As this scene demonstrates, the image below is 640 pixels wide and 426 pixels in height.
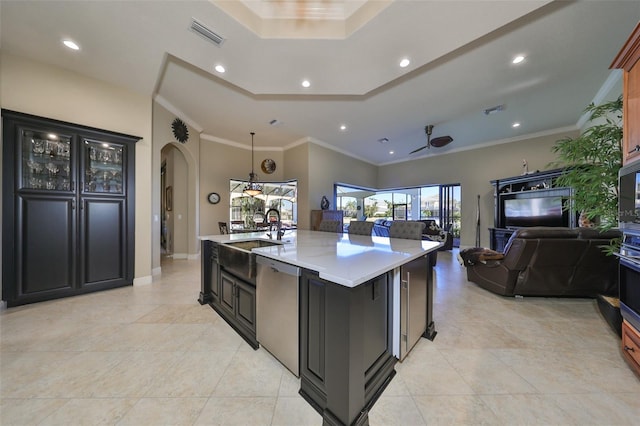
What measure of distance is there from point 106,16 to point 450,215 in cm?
861

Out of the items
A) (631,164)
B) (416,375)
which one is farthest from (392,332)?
(631,164)

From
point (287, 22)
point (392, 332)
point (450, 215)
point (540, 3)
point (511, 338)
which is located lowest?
point (511, 338)

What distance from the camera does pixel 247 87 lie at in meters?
3.25

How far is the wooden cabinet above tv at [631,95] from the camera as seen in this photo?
1.49 meters

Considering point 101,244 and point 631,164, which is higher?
point 631,164

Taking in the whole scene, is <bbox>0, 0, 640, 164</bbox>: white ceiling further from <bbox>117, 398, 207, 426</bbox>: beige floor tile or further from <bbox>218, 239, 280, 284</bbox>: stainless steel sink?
<bbox>117, 398, 207, 426</bbox>: beige floor tile

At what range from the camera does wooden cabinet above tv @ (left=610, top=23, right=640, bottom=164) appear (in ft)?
4.90

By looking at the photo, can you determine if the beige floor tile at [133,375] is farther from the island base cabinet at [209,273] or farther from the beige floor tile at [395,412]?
the beige floor tile at [395,412]

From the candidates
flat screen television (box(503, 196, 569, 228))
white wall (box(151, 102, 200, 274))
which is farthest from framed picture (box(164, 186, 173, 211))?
flat screen television (box(503, 196, 569, 228))

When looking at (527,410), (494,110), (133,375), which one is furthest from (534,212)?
(133,375)

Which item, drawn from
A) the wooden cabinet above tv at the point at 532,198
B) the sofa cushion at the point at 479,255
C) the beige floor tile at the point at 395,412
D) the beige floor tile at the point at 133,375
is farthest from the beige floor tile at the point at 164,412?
the wooden cabinet above tv at the point at 532,198

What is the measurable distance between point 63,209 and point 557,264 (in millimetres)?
6644

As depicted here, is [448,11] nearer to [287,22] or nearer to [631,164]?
[287,22]

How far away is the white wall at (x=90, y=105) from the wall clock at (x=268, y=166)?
133 inches
